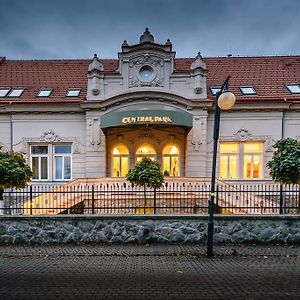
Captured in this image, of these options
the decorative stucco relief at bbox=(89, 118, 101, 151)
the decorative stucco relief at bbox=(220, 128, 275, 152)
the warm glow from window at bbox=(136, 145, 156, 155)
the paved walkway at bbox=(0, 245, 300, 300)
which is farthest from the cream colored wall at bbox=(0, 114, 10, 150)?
the decorative stucco relief at bbox=(220, 128, 275, 152)

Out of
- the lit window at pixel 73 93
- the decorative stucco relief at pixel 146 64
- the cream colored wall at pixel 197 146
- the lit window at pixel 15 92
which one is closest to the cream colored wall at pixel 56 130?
the lit window at pixel 73 93

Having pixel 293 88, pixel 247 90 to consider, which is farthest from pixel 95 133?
pixel 293 88

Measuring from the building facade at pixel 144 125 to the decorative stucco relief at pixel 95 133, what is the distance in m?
0.07

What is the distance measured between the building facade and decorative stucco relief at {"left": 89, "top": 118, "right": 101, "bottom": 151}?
67 millimetres

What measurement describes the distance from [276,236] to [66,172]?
46.2 ft

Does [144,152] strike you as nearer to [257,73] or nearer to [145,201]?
[145,201]

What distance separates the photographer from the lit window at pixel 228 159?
1850 cm

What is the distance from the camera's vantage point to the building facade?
17.7m

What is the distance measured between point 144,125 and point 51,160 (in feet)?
23.0

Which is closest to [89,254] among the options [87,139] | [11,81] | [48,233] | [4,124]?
[48,233]

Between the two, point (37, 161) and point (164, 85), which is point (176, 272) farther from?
point (37, 161)

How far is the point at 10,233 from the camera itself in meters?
9.01

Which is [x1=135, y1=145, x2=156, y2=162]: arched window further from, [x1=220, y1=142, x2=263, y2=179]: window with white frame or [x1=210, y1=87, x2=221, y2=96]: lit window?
[x1=210, y1=87, x2=221, y2=96]: lit window

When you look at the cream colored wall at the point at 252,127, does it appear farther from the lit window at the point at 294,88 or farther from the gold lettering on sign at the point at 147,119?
the gold lettering on sign at the point at 147,119
